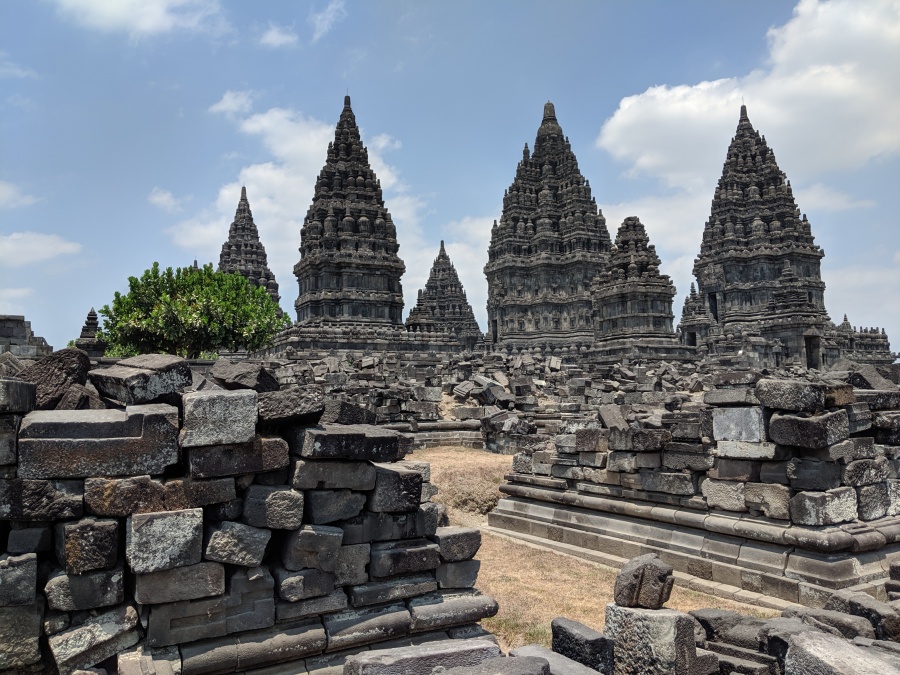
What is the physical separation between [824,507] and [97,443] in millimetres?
6629

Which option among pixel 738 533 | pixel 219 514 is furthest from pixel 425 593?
pixel 738 533

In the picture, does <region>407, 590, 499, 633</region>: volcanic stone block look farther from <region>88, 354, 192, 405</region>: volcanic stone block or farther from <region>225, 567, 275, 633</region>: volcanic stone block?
<region>88, 354, 192, 405</region>: volcanic stone block

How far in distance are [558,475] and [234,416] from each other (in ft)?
21.3

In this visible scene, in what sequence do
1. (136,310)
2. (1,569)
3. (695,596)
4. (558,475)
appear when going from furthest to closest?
(136,310)
(558,475)
(695,596)
(1,569)

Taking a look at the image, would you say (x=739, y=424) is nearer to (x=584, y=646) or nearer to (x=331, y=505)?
(x=584, y=646)

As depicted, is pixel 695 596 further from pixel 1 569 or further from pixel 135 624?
pixel 1 569

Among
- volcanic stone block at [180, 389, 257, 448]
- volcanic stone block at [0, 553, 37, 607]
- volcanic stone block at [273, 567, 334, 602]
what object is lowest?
volcanic stone block at [273, 567, 334, 602]

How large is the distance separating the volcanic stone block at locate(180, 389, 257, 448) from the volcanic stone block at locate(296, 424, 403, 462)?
1.24ft

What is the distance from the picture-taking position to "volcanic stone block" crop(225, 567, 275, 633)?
4.39 meters

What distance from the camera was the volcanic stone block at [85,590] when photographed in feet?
13.4

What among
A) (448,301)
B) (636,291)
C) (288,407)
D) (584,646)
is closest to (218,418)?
(288,407)

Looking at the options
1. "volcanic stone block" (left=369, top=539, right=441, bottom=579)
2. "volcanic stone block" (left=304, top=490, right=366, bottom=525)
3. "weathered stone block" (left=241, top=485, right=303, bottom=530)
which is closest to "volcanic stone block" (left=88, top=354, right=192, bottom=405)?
"weathered stone block" (left=241, top=485, right=303, bottom=530)

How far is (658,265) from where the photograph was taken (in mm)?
37438

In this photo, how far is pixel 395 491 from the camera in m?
4.99
